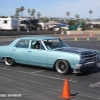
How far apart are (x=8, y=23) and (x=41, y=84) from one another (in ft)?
147

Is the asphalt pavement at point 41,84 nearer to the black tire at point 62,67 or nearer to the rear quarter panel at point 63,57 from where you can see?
the black tire at point 62,67

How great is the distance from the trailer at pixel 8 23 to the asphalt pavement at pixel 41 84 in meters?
41.2

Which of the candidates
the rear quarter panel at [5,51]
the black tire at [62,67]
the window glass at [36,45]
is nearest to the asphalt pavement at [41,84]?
the black tire at [62,67]

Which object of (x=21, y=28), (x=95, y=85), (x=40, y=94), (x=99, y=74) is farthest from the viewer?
(x=21, y=28)

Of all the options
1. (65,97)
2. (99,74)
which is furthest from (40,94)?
(99,74)

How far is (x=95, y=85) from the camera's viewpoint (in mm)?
7332

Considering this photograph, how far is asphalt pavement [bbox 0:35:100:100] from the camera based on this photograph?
619 centimetres

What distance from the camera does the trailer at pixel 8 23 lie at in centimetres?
5038

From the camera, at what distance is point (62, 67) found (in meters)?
8.89

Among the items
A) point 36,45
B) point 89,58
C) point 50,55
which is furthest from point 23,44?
point 89,58

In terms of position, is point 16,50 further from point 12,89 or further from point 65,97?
point 65,97

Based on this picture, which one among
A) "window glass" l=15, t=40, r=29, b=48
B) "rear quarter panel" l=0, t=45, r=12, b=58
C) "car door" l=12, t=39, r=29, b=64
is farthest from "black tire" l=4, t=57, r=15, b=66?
"window glass" l=15, t=40, r=29, b=48

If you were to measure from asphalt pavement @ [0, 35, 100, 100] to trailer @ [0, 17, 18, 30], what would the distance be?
4121cm

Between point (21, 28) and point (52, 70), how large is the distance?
171ft
